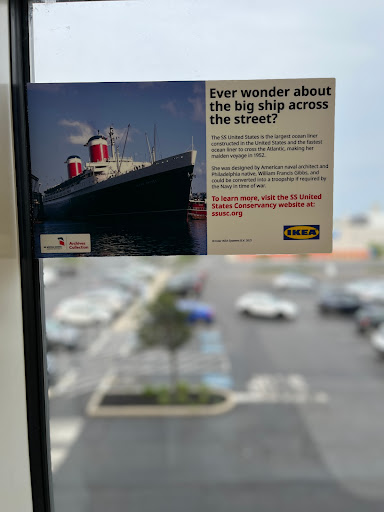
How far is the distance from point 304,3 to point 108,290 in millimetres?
8126

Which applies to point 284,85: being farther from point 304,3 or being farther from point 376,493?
point 376,493

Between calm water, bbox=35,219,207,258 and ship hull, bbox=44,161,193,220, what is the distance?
0.08 feet

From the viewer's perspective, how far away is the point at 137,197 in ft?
3.33

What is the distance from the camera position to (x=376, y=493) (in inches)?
305

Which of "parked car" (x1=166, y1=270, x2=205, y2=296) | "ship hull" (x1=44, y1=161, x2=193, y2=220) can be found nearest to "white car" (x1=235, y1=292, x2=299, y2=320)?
"parked car" (x1=166, y1=270, x2=205, y2=296)

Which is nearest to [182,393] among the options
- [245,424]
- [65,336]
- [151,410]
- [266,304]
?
[151,410]

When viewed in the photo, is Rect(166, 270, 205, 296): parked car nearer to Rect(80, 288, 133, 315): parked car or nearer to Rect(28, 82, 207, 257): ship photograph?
Rect(80, 288, 133, 315): parked car

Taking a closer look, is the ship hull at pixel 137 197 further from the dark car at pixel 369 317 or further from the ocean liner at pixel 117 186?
the dark car at pixel 369 317

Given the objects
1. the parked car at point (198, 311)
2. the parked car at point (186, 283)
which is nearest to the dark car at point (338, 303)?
the parked car at point (198, 311)

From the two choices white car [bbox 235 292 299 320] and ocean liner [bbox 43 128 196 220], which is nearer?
ocean liner [bbox 43 128 196 220]

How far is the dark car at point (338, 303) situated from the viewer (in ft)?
29.9

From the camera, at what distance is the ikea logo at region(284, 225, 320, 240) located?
0.93 m

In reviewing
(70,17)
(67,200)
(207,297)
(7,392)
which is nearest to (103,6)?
(70,17)

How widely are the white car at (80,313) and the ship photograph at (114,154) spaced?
8.14m
